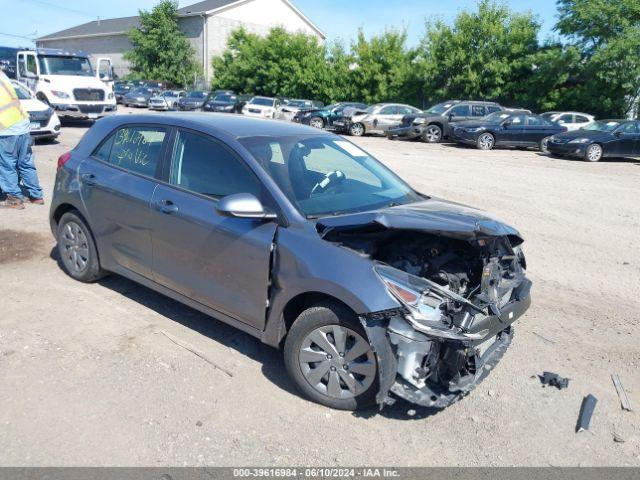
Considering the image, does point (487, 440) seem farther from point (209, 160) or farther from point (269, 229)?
point (209, 160)

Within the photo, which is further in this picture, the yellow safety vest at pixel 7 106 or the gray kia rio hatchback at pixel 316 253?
the yellow safety vest at pixel 7 106

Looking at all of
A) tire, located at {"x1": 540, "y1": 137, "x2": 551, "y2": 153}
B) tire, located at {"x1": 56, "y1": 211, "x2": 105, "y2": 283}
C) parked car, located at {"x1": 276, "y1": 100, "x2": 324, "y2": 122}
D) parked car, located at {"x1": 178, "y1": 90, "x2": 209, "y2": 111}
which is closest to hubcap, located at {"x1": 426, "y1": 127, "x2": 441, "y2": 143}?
tire, located at {"x1": 540, "y1": 137, "x2": 551, "y2": 153}

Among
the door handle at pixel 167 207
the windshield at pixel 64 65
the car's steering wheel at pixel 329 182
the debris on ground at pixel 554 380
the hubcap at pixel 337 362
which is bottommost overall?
the debris on ground at pixel 554 380

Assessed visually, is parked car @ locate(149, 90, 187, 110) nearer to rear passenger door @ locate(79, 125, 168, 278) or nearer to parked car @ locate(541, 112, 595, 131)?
parked car @ locate(541, 112, 595, 131)

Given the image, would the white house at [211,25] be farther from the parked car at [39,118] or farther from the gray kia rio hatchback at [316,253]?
the gray kia rio hatchback at [316,253]

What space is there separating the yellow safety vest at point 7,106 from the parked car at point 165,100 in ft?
96.1

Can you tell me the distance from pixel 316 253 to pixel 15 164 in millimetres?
6368

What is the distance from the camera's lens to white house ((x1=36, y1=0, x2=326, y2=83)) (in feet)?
168

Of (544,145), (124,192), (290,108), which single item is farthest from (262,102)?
(124,192)

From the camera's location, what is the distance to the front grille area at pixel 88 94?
19.8m

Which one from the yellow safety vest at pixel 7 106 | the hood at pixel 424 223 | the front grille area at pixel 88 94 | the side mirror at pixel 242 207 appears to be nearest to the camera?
the hood at pixel 424 223

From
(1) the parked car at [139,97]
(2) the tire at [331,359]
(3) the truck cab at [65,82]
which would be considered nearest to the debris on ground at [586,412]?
(2) the tire at [331,359]

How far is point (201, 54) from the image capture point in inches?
2024

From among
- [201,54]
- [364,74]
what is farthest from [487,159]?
[201,54]
